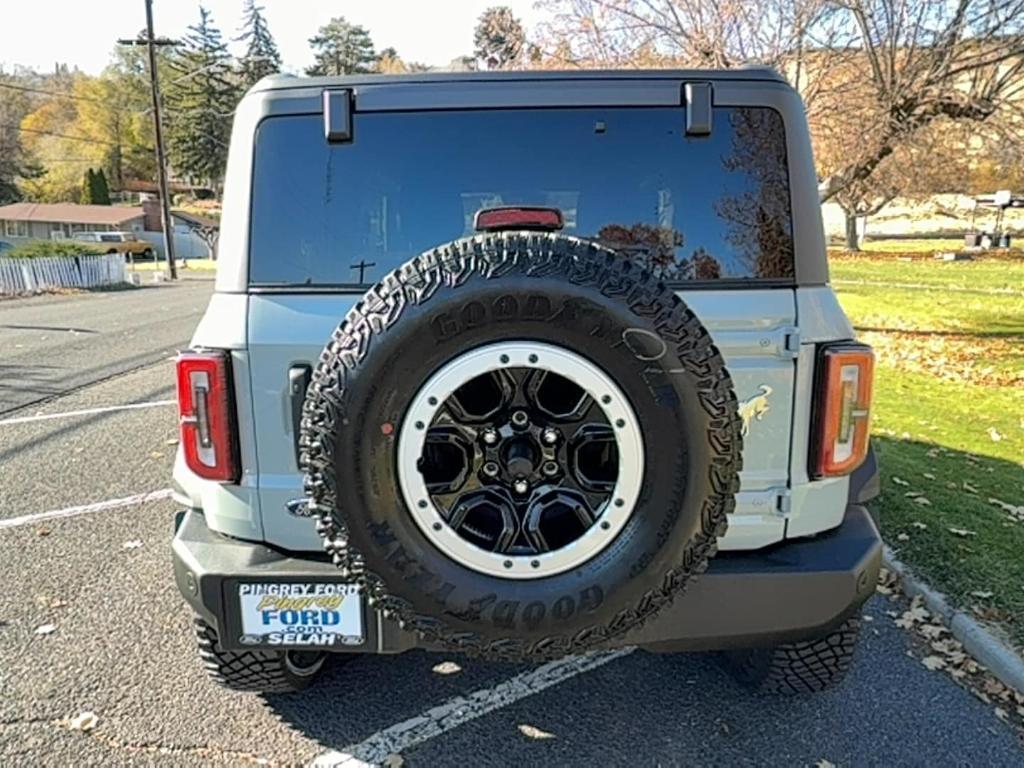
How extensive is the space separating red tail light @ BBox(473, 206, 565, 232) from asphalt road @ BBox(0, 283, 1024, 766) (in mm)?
1688

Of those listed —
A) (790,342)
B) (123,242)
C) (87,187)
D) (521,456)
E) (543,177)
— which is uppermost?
(87,187)

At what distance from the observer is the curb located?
294cm

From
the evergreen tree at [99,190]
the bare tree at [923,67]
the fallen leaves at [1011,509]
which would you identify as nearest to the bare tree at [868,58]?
Answer: the bare tree at [923,67]

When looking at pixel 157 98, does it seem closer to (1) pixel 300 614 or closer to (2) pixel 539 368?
(1) pixel 300 614

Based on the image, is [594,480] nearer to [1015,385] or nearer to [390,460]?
[390,460]

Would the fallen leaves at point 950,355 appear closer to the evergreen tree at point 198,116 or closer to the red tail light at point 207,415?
the red tail light at point 207,415

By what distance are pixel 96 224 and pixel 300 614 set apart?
67.6m

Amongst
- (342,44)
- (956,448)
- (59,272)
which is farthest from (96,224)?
(956,448)

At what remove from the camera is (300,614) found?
2.17m

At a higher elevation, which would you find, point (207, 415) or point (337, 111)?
point (337, 111)

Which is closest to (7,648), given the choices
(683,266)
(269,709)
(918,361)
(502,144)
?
(269,709)

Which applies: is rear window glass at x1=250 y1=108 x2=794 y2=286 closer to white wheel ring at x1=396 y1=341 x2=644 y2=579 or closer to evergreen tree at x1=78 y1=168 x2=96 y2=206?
white wheel ring at x1=396 y1=341 x2=644 y2=579

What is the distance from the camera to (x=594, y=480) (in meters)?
2.01

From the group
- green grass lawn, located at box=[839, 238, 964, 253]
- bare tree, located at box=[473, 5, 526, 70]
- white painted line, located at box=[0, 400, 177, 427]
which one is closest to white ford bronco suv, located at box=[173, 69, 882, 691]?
white painted line, located at box=[0, 400, 177, 427]
